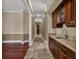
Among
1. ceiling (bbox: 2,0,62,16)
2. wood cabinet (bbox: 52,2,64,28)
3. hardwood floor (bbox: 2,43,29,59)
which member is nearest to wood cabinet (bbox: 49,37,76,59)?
wood cabinet (bbox: 52,2,64,28)

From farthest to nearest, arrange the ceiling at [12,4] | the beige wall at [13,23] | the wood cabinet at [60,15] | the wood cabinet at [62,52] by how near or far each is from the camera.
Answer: the beige wall at [13,23], the ceiling at [12,4], the wood cabinet at [60,15], the wood cabinet at [62,52]

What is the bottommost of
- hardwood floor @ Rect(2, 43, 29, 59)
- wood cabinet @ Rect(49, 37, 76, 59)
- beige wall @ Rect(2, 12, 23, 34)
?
hardwood floor @ Rect(2, 43, 29, 59)

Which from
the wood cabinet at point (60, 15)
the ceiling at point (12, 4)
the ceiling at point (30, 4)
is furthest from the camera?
the ceiling at point (12, 4)

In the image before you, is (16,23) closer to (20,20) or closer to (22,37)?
(20,20)

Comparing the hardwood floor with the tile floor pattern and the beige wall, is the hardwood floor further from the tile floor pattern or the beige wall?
the beige wall

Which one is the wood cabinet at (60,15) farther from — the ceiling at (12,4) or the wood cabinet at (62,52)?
the ceiling at (12,4)

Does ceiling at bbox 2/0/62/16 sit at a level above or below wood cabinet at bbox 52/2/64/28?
above

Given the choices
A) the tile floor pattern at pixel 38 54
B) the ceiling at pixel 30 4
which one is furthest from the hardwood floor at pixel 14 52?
the ceiling at pixel 30 4

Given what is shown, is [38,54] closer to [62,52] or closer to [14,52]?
[14,52]

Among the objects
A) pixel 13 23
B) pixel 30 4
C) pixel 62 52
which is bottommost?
pixel 62 52

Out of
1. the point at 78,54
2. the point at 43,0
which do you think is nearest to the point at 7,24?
the point at 43,0

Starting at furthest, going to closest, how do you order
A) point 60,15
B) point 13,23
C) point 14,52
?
1. point 13,23
2. point 14,52
3. point 60,15

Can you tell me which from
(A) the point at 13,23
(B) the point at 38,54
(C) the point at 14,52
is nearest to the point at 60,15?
(B) the point at 38,54

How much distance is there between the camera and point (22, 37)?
34.1ft
